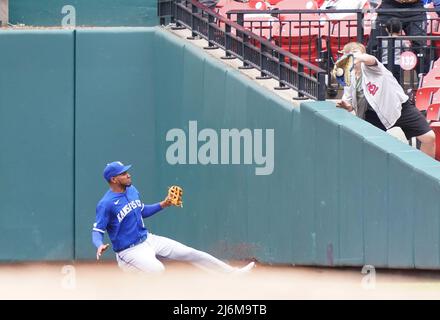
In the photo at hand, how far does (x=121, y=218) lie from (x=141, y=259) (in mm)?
390

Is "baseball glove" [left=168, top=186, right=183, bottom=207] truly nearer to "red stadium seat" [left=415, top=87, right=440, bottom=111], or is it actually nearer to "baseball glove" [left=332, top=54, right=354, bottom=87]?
"baseball glove" [left=332, top=54, right=354, bottom=87]

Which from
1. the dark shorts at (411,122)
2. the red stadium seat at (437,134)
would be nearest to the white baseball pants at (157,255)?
the dark shorts at (411,122)

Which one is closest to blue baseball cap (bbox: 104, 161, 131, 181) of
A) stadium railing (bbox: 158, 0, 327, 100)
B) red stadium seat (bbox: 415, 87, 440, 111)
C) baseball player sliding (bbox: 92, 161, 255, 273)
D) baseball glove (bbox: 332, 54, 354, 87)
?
baseball player sliding (bbox: 92, 161, 255, 273)

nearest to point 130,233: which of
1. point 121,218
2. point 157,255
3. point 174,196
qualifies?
point 121,218

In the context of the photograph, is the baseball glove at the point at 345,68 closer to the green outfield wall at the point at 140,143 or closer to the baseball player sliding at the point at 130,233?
the green outfield wall at the point at 140,143

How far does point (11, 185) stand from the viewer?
13.7 m

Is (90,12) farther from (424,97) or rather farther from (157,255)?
(424,97)

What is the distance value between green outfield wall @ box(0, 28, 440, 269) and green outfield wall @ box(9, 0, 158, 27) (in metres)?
0.32

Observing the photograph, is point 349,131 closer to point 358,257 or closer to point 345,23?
point 358,257

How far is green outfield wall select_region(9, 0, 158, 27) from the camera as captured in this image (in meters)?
14.0

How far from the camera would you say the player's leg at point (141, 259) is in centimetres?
1137

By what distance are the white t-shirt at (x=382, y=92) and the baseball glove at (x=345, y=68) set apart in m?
0.04

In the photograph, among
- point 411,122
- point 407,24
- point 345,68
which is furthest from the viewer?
point 407,24

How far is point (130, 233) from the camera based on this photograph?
11500 mm
